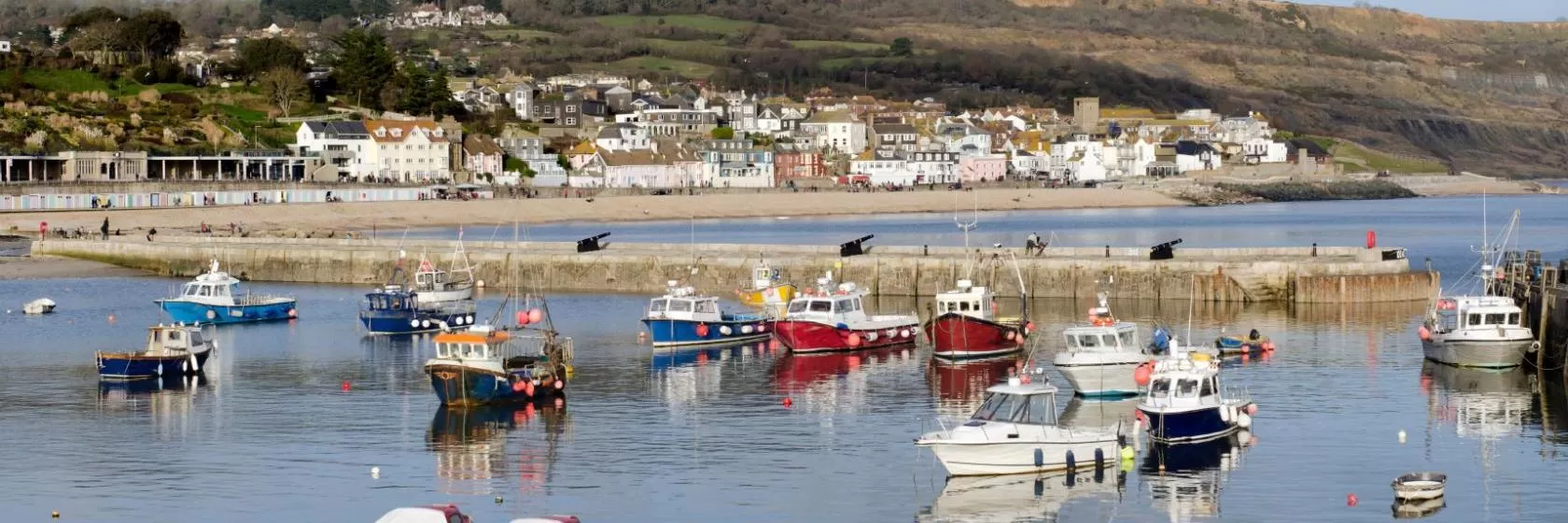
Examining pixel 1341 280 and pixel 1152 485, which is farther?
pixel 1341 280

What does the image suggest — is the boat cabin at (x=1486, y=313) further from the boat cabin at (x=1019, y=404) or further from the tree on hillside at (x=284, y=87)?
the tree on hillside at (x=284, y=87)

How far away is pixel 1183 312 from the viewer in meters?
54.6

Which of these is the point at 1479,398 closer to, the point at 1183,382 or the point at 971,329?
the point at 1183,382

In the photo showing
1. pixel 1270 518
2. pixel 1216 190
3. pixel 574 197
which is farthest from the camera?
pixel 1216 190

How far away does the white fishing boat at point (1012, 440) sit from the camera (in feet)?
94.1

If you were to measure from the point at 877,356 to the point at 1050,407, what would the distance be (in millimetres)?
16218

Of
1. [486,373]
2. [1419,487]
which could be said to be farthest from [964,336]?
[1419,487]

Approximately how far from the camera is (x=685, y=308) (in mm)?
48125

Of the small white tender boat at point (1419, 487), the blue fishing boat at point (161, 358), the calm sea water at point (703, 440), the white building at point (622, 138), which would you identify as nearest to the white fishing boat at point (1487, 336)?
the calm sea water at point (703, 440)

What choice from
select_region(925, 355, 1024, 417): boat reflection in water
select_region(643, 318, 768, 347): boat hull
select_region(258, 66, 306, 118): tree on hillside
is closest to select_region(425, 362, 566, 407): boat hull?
select_region(925, 355, 1024, 417): boat reflection in water

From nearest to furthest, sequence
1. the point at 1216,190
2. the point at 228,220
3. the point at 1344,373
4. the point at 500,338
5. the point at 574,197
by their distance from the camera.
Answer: the point at 500,338 < the point at 1344,373 < the point at 228,220 < the point at 574,197 < the point at 1216,190

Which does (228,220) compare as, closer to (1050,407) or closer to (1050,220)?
(1050,220)

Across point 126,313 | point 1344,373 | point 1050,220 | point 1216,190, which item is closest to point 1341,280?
point 1344,373

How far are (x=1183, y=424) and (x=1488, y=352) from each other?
12354 millimetres
